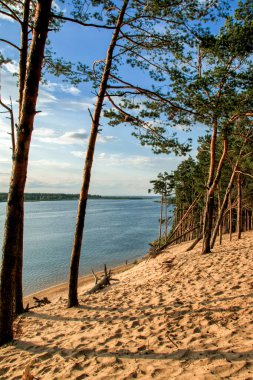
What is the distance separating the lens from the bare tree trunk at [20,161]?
575cm

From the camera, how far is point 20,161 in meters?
5.93

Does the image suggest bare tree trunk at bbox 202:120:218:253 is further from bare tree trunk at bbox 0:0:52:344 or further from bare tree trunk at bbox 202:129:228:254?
bare tree trunk at bbox 0:0:52:344

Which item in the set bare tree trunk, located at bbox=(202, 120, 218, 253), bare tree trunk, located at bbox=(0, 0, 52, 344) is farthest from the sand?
bare tree trunk, located at bbox=(202, 120, 218, 253)

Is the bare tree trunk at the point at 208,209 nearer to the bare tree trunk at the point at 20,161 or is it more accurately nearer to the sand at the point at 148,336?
the sand at the point at 148,336

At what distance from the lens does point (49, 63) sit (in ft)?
30.6

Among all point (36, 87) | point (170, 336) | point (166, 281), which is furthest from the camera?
point (166, 281)

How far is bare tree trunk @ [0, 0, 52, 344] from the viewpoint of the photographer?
5.75m

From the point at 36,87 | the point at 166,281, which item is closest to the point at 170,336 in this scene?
the point at 166,281

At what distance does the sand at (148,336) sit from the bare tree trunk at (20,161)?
1345 mm

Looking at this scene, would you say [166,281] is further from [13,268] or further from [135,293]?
[13,268]

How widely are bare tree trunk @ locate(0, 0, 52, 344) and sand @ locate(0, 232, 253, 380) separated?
1345 millimetres

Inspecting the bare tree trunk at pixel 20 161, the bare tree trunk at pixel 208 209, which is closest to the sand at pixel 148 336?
the bare tree trunk at pixel 20 161

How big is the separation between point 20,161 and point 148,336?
451 centimetres

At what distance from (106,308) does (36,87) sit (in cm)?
636
